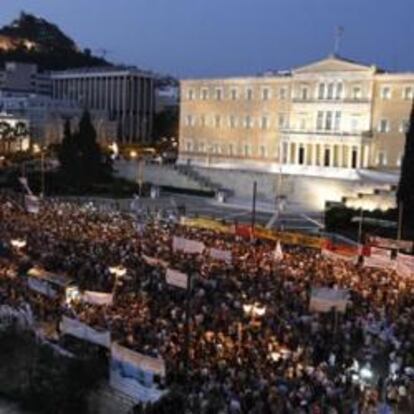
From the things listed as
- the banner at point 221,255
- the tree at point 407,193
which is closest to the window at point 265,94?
the tree at point 407,193

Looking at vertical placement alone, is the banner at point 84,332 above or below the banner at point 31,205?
below

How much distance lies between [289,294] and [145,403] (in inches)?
339

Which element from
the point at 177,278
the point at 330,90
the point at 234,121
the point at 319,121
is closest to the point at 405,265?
the point at 177,278

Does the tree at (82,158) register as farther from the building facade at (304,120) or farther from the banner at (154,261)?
the banner at (154,261)

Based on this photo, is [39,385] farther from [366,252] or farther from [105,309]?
[366,252]

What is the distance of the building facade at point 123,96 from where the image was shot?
150 meters

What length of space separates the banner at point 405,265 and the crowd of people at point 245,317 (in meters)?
0.66

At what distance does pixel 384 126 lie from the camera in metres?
73.5

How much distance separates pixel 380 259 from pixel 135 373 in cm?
1134

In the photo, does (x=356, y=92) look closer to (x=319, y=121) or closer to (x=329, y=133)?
(x=329, y=133)

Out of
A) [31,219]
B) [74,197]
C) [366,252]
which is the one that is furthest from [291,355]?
[74,197]

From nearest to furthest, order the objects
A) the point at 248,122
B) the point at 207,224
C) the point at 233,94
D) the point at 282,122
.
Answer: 1. the point at 207,224
2. the point at 282,122
3. the point at 248,122
4. the point at 233,94

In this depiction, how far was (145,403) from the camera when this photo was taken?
819 inches

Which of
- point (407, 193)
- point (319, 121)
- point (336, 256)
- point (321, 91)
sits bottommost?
point (336, 256)
